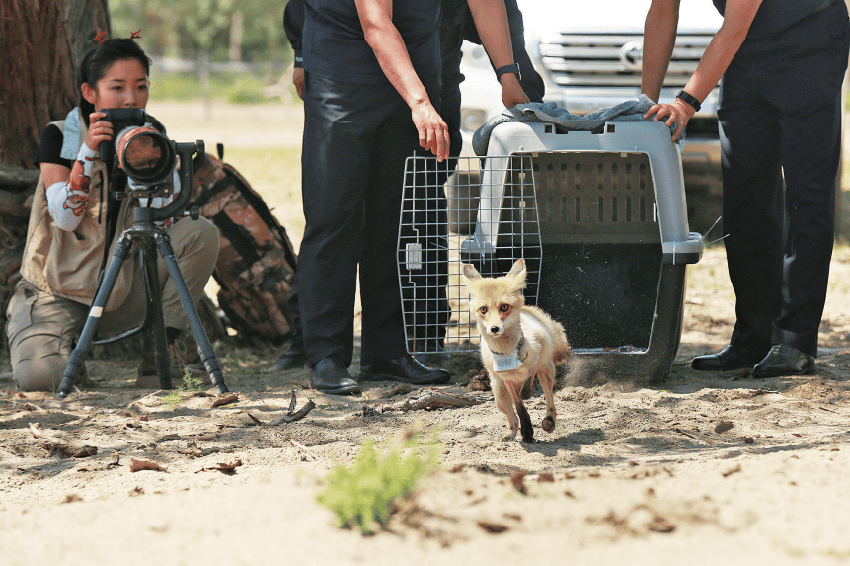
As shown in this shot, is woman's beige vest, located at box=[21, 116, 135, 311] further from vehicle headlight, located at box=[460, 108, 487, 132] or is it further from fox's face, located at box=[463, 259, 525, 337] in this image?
vehicle headlight, located at box=[460, 108, 487, 132]

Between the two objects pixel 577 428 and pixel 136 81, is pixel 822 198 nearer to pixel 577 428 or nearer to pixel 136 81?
pixel 577 428

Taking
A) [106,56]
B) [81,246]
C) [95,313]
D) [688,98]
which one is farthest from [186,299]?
[688,98]

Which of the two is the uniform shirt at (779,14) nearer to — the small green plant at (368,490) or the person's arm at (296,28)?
the person's arm at (296,28)

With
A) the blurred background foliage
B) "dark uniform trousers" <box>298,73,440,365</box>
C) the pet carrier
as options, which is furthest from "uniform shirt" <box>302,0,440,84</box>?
the blurred background foliage

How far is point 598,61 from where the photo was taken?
6207 mm

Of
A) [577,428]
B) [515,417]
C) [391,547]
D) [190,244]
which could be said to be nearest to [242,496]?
[391,547]

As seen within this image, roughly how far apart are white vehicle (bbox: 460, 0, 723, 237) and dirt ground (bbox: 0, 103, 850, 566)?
2596mm

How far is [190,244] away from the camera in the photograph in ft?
12.5

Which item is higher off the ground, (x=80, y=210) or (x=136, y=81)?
(x=136, y=81)

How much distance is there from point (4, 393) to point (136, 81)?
54.5 inches

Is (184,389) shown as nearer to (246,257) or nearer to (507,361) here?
(246,257)

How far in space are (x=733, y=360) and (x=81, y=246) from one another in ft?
9.19

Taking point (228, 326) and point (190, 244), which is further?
point (228, 326)

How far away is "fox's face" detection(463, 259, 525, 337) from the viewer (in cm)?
253
